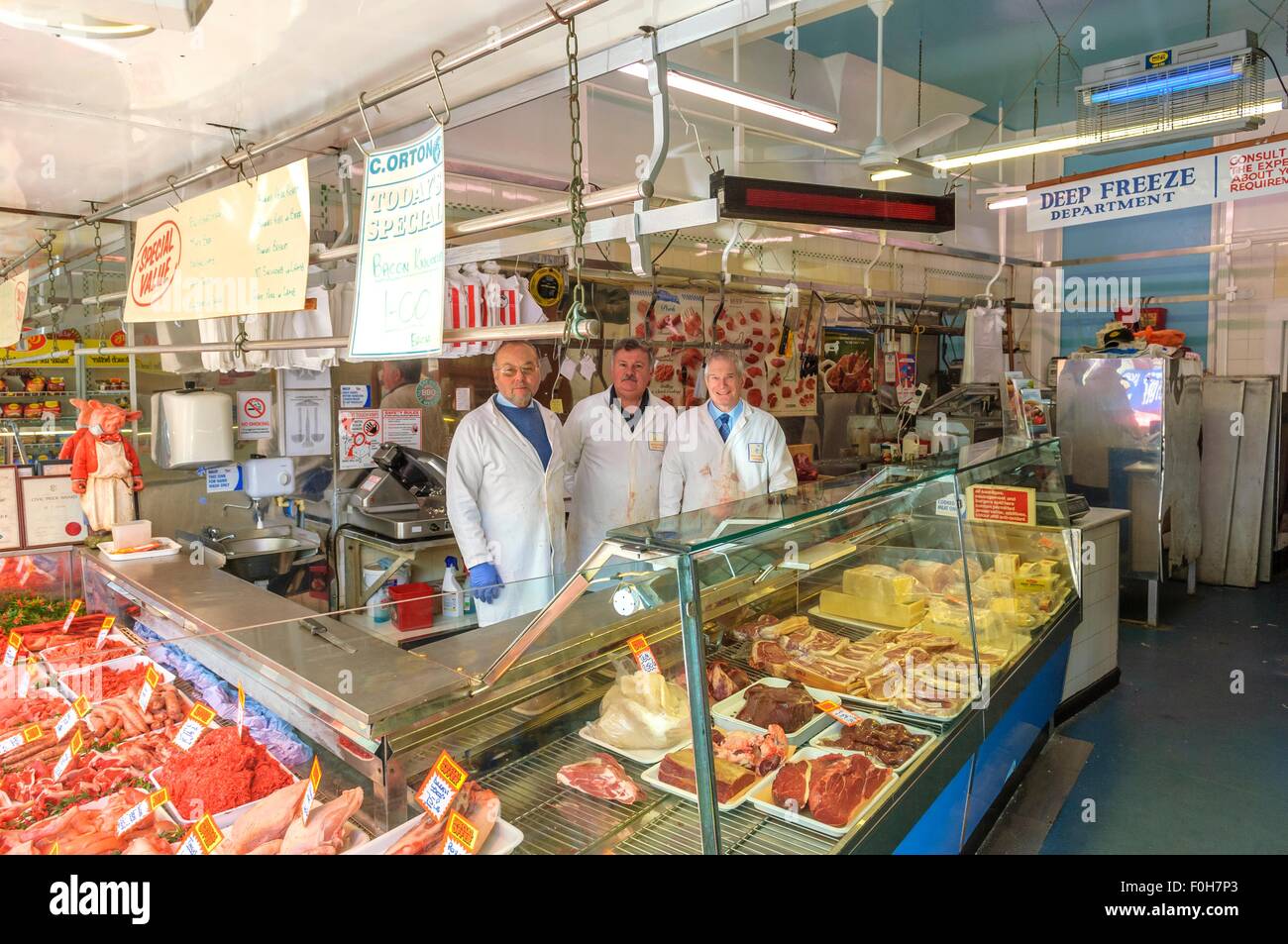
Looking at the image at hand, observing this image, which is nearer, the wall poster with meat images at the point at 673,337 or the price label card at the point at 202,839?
the price label card at the point at 202,839

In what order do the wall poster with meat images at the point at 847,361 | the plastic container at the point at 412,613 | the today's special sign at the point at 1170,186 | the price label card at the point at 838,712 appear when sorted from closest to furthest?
the plastic container at the point at 412,613 → the price label card at the point at 838,712 → the today's special sign at the point at 1170,186 → the wall poster with meat images at the point at 847,361

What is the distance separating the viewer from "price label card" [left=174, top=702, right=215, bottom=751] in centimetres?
241

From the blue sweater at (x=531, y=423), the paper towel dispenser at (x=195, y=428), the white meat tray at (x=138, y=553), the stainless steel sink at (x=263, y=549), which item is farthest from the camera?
the stainless steel sink at (x=263, y=549)

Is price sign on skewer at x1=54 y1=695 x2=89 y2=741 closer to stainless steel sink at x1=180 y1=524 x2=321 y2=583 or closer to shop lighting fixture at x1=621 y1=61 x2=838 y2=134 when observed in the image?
stainless steel sink at x1=180 y1=524 x2=321 y2=583

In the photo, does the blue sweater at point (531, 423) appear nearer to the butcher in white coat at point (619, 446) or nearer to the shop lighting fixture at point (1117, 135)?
the butcher in white coat at point (619, 446)

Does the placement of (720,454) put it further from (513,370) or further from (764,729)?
(764,729)

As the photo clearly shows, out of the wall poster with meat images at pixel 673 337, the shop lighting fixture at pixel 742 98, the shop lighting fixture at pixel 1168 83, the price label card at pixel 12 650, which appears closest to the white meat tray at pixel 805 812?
the price label card at pixel 12 650

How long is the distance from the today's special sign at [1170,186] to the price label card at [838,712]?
5229mm

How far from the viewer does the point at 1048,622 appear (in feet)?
14.0

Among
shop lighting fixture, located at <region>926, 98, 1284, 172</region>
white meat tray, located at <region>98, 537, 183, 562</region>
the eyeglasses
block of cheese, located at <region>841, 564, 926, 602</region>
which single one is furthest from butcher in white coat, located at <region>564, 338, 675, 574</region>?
shop lighting fixture, located at <region>926, 98, 1284, 172</region>

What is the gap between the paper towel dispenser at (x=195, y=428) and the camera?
15.3 feet

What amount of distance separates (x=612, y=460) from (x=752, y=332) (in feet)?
13.4

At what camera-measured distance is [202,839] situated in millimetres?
1999
